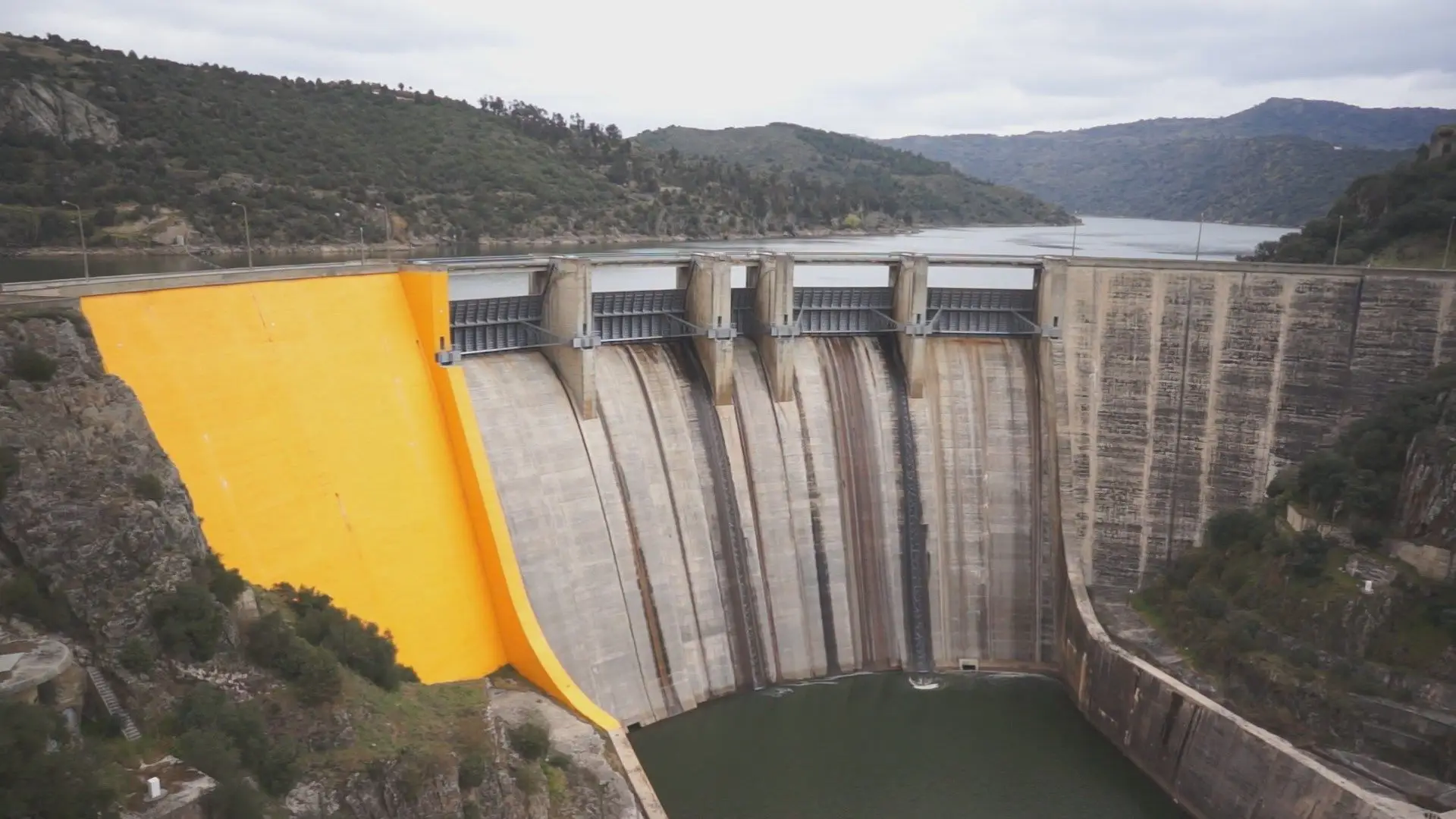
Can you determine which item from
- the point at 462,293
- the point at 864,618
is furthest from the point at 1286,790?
the point at 462,293

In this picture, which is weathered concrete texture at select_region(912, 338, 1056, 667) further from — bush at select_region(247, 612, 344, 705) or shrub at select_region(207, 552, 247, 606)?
shrub at select_region(207, 552, 247, 606)

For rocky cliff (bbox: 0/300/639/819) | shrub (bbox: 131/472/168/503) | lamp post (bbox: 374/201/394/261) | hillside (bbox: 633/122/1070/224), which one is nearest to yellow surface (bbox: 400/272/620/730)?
rocky cliff (bbox: 0/300/639/819)

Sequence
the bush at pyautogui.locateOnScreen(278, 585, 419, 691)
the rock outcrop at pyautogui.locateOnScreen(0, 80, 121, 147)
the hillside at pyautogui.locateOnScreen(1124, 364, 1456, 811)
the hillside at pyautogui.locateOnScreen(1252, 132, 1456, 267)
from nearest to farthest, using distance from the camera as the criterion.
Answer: the bush at pyautogui.locateOnScreen(278, 585, 419, 691) → the hillside at pyautogui.locateOnScreen(1124, 364, 1456, 811) → the hillside at pyautogui.locateOnScreen(1252, 132, 1456, 267) → the rock outcrop at pyautogui.locateOnScreen(0, 80, 121, 147)

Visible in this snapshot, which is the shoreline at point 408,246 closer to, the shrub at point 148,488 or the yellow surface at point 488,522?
the yellow surface at point 488,522

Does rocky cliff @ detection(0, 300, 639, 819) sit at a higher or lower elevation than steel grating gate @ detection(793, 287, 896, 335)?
lower

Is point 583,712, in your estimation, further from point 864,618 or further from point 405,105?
point 405,105

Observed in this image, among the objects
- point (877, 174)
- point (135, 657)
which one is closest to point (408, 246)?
point (135, 657)
